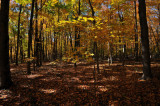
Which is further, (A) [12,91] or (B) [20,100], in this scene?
(A) [12,91]

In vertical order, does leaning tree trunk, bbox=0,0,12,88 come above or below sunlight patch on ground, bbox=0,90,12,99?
above

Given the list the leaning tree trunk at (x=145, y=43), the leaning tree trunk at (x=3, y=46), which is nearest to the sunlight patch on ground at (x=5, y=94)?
the leaning tree trunk at (x=3, y=46)

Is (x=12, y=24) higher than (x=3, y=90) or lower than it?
higher

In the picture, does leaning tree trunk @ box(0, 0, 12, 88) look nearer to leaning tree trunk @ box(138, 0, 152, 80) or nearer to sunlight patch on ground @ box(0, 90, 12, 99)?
sunlight patch on ground @ box(0, 90, 12, 99)

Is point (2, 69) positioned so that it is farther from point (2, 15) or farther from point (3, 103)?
point (2, 15)

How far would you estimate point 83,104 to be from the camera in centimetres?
397

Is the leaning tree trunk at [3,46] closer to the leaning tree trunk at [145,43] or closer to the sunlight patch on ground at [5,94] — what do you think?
the sunlight patch on ground at [5,94]

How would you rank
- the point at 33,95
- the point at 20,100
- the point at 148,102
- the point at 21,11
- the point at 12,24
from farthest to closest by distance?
the point at 12,24
the point at 21,11
the point at 33,95
the point at 20,100
the point at 148,102

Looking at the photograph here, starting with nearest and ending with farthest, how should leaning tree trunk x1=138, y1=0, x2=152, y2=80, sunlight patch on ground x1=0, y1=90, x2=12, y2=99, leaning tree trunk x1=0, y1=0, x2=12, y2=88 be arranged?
sunlight patch on ground x1=0, y1=90, x2=12, y2=99, leaning tree trunk x1=0, y1=0, x2=12, y2=88, leaning tree trunk x1=138, y1=0, x2=152, y2=80

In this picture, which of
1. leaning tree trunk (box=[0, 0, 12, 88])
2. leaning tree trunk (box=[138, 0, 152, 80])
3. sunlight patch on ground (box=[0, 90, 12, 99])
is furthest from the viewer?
leaning tree trunk (box=[138, 0, 152, 80])

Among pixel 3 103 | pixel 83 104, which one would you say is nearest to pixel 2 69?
pixel 3 103

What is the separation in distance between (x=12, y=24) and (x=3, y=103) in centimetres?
2280

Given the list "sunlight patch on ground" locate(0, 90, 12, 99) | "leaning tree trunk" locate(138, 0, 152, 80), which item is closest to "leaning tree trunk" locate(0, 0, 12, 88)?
"sunlight patch on ground" locate(0, 90, 12, 99)

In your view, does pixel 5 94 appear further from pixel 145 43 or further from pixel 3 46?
pixel 145 43
